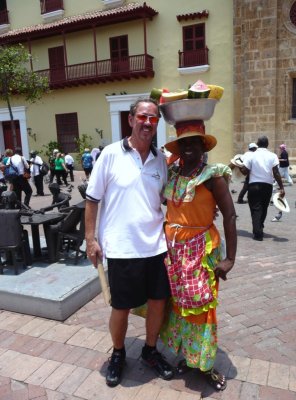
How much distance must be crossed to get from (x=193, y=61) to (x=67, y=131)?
7617 millimetres

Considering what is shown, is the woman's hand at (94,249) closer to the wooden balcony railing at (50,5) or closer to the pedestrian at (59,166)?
the pedestrian at (59,166)

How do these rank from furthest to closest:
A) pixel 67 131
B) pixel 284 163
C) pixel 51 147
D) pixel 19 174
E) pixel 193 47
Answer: pixel 67 131 → pixel 51 147 → pixel 193 47 → pixel 284 163 → pixel 19 174

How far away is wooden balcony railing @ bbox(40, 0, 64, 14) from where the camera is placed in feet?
63.4

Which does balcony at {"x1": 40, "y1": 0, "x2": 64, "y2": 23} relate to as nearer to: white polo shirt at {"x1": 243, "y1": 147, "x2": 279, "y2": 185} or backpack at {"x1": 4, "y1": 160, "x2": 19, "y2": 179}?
backpack at {"x1": 4, "y1": 160, "x2": 19, "y2": 179}

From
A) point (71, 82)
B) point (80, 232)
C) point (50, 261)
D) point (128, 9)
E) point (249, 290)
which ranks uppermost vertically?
point (128, 9)

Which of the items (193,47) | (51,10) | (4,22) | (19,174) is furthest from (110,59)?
(19,174)

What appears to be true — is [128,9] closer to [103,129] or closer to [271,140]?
[103,129]

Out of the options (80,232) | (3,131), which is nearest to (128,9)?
(3,131)

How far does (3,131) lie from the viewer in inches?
869

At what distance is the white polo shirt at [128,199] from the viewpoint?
2312 mm

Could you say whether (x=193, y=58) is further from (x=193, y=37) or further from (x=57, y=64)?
(x=57, y=64)

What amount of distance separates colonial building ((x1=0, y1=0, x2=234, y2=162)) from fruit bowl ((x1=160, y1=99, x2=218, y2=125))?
13.1 m

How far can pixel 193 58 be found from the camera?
16.7m

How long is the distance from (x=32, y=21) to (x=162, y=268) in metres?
21.6
